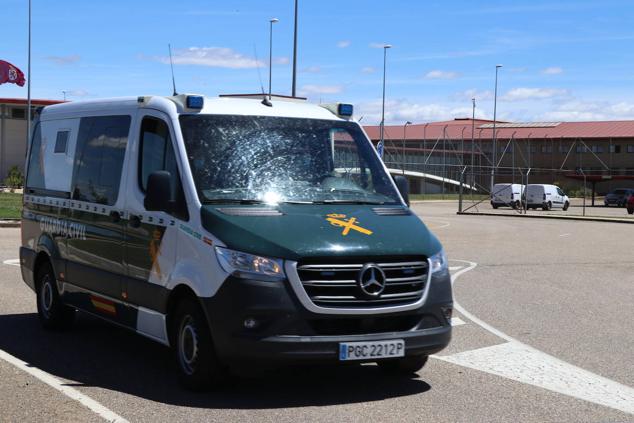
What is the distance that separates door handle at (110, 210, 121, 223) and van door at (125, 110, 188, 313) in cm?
16

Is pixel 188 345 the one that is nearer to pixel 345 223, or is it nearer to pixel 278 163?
pixel 345 223

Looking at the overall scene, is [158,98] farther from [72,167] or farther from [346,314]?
[346,314]

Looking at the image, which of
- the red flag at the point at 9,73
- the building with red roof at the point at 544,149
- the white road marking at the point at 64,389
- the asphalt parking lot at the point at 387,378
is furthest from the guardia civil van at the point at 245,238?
the building with red roof at the point at 544,149

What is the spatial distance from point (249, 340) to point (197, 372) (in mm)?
576

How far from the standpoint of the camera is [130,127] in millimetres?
7832

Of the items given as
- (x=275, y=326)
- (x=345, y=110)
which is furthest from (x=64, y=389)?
(x=345, y=110)

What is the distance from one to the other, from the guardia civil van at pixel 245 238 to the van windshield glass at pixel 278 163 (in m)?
0.01

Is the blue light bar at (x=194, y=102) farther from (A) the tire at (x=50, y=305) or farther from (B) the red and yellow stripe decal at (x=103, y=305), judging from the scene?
(A) the tire at (x=50, y=305)

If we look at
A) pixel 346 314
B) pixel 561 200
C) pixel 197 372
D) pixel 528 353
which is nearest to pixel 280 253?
pixel 346 314

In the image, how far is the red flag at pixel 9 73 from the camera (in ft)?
183

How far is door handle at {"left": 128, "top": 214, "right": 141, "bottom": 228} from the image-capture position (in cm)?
747

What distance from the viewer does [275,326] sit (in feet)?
20.4

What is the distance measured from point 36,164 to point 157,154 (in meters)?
2.95

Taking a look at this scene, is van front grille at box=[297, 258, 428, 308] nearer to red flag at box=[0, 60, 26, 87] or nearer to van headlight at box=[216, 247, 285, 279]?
van headlight at box=[216, 247, 285, 279]
